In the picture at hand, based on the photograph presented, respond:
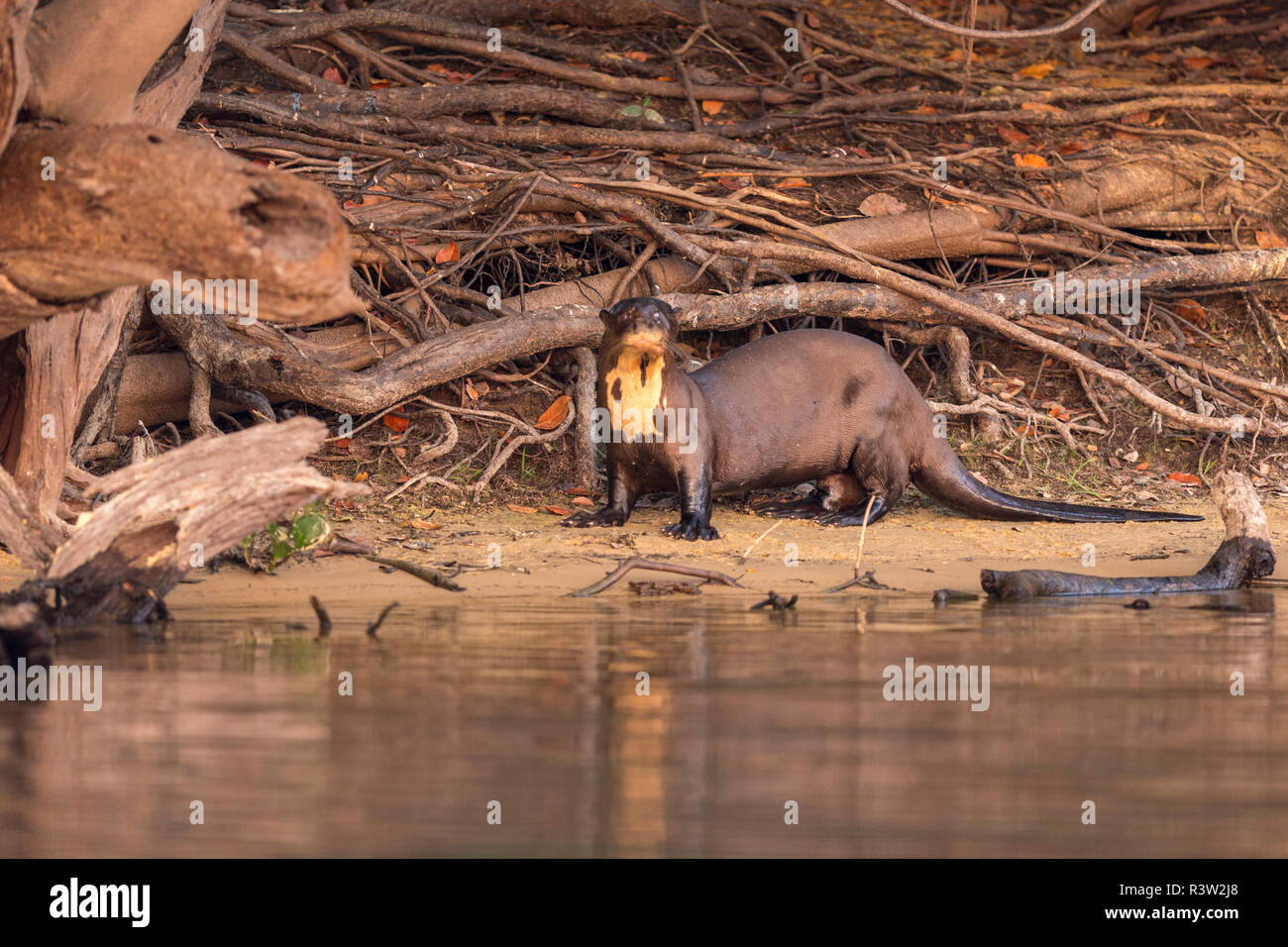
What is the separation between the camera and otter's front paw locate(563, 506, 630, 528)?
17.4 feet

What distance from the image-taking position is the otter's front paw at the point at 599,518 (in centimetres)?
530

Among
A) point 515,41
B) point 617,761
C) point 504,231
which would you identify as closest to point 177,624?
point 617,761

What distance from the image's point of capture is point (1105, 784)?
2246mm

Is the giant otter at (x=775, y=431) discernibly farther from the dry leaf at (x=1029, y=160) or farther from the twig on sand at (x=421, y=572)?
the dry leaf at (x=1029, y=160)

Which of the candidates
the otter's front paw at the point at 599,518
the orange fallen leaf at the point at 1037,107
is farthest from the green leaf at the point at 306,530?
the orange fallen leaf at the point at 1037,107

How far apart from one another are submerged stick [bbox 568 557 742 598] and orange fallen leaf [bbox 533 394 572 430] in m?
1.69

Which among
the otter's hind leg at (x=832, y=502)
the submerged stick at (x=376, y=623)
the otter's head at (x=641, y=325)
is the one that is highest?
the otter's head at (x=641, y=325)

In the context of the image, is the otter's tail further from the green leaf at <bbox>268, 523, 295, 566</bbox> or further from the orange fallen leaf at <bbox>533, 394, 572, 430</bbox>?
the green leaf at <bbox>268, 523, 295, 566</bbox>

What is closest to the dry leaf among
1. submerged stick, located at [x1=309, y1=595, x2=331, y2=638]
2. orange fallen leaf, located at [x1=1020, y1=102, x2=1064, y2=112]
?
orange fallen leaf, located at [x1=1020, y1=102, x2=1064, y2=112]

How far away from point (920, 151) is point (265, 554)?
4055 mm

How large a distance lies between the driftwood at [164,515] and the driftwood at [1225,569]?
1956 mm

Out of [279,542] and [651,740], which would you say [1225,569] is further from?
[279,542]

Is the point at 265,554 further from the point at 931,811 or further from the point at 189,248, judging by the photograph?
the point at 931,811

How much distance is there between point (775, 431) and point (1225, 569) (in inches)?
65.9
